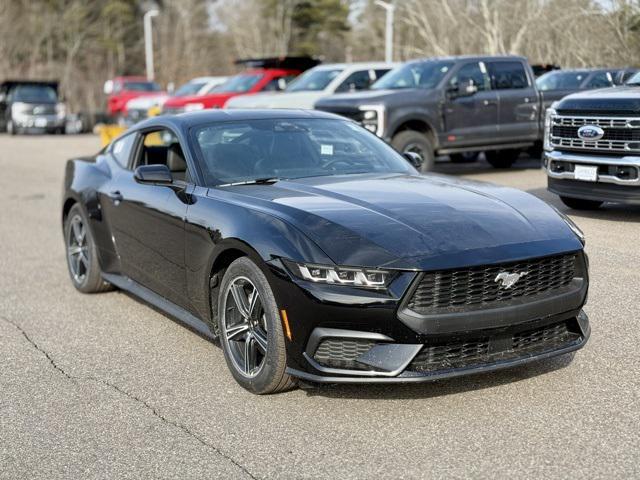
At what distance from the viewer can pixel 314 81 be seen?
1898 cm

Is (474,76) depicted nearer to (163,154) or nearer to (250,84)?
(250,84)

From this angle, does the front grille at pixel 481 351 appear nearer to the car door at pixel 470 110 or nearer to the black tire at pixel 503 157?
the car door at pixel 470 110

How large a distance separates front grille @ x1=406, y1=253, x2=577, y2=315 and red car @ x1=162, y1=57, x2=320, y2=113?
55.5 feet

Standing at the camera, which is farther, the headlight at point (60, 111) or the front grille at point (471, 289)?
the headlight at point (60, 111)

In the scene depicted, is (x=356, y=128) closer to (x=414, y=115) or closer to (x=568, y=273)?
(x=568, y=273)

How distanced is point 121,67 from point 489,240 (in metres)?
65.2

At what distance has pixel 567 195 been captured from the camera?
1027cm

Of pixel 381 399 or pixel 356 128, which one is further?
pixel 356 128

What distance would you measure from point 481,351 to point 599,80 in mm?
12523

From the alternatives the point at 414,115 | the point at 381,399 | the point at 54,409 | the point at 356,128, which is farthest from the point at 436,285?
the point at 414,115

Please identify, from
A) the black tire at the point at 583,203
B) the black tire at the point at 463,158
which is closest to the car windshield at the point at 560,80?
the black tire at the point at 463,158

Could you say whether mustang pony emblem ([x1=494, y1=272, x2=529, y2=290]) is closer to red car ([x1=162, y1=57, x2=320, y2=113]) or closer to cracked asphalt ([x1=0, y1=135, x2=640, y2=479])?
cracked asphalt ([x1=0, y1=135, x2=640, y2=479])

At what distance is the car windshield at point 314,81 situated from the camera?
1872cm

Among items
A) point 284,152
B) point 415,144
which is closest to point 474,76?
point 415,144
